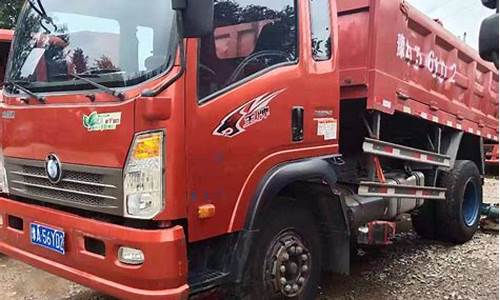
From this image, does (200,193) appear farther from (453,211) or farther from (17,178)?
(453,211)

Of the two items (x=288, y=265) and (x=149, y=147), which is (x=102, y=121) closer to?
(x=149, y=147)

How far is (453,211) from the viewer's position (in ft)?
18.1

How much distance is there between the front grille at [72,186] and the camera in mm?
2828

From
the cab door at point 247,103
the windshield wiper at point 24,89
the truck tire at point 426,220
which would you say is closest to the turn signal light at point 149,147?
the cab door at point 247,103

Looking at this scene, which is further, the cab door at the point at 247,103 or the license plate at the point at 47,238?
the license plate at the point at 47,238

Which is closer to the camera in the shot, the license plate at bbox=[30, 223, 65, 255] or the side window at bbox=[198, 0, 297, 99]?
the side window at bbox=[198, 0, 297, 99]

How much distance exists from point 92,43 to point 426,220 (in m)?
4.14

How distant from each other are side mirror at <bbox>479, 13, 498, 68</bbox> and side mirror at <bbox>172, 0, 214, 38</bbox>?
1.25 metres

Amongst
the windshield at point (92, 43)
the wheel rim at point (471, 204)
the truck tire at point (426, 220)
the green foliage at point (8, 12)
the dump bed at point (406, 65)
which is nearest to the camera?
the windshield at point (92, 43)

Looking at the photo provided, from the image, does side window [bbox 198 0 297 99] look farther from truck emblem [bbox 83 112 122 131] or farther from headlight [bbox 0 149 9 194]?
headlight [bbox 0 149 9 194]

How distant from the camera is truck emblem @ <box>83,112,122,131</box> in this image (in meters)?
2.76

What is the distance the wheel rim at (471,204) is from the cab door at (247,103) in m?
2.99

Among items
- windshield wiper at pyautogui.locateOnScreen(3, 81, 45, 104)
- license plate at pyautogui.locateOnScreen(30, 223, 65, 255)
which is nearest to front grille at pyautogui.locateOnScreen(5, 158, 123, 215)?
license plate at pyautogui.locateOnScreen(30, 223, 65, 255)

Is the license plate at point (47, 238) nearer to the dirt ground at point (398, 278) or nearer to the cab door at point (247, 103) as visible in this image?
the cab door at point (247, 103)
